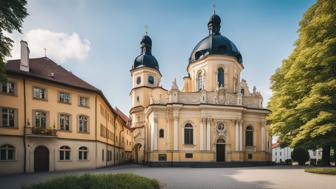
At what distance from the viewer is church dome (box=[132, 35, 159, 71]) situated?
172 ft

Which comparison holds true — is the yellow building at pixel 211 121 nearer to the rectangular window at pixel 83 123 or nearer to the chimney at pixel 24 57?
the rectangular window at pixel 83 123

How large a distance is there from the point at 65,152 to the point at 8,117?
655 centimetres

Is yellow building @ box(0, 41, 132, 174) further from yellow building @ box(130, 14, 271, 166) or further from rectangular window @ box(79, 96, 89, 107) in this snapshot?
yellow building @ box(130, 14, 271, 166)

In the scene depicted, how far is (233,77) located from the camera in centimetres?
3931

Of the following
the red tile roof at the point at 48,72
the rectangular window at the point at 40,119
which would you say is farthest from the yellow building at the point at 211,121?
the rectangular window at the point at 40,119

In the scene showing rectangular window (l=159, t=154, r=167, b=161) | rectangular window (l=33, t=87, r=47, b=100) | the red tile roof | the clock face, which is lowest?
rectangular window (l=159, t=154, r=167, b=161)

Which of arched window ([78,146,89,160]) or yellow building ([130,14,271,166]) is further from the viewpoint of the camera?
yellow building ([130,14,271,166])

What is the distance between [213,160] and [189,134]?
501cm

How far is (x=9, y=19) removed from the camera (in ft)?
45.0

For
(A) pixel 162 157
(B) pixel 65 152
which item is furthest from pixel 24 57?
(A) pixel 162 157

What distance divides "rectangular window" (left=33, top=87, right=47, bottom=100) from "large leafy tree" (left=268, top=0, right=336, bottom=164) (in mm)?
23493

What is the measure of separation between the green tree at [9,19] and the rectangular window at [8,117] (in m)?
8.20

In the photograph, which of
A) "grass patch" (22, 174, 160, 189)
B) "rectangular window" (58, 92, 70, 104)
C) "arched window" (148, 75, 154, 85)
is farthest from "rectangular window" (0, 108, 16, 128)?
"arched window" (148, 75, 154, 85)

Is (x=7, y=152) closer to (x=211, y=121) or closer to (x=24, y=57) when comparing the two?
(x=24, y=57)
